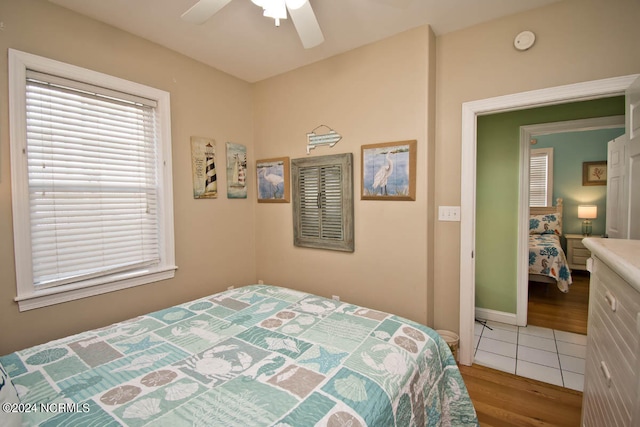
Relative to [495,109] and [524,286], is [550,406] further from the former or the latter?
[495,109]

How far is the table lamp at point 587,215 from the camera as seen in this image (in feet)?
15.6

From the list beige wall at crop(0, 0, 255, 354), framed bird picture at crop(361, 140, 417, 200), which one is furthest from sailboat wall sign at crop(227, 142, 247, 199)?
framed bird picture at crop(361, 140, 417, 200)

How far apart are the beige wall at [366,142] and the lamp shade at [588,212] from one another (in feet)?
14.5

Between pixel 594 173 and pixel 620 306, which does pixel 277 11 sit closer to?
pixel 620 306

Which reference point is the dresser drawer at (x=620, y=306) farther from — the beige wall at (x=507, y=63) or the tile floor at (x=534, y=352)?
the tile floor at (x=534, y=352)

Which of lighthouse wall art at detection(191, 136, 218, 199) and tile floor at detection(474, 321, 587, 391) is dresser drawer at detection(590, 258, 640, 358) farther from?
lighthouse wall art at detection(191, 136, 218, 199)

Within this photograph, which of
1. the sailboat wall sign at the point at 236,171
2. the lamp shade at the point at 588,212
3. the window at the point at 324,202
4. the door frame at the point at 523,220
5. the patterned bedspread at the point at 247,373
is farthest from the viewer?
the lamp shade at the point at 588,212

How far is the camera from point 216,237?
2.74 metres

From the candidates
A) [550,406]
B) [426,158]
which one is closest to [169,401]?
[426,158]

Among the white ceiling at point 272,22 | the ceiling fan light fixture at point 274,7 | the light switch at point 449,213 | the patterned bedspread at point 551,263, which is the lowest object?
the patterned bedspread at point 551,263

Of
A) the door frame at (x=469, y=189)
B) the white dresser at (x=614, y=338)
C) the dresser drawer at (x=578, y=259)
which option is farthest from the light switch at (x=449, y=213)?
the dresser drawer at (x=578, y=259)

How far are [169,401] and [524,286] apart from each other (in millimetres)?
3357

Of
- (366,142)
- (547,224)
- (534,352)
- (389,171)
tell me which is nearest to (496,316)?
(534,352)

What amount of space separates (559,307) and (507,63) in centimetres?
305
